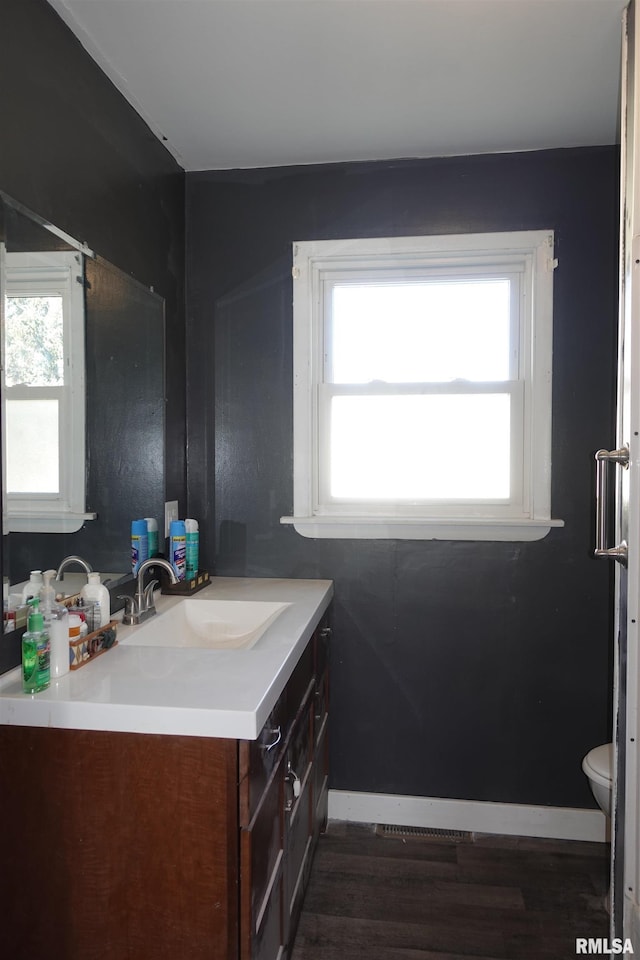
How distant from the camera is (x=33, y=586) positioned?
1371 mm

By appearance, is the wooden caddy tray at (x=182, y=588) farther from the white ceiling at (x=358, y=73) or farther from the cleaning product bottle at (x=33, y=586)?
the white ceiling at (x=358, y=73)

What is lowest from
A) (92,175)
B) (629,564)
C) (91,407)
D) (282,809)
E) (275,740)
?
(282,809)

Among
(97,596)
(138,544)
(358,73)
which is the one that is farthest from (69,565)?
(358,73)

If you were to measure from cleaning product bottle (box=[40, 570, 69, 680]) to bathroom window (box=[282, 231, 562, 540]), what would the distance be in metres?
1.09

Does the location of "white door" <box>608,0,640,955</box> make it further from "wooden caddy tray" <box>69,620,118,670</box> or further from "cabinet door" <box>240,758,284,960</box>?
"wooden caddy tray" <box>69,620,118,670</box>

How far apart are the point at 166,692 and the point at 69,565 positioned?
0.52 metres

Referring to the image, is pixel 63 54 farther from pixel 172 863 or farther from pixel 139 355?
pixel 172 863

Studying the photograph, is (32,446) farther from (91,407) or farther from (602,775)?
(602,775)

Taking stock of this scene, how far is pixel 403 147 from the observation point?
214 cm

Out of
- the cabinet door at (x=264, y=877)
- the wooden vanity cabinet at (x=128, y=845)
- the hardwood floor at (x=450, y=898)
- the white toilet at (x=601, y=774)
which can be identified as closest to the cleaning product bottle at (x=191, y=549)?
the cabinet door at (x=264, y=877)

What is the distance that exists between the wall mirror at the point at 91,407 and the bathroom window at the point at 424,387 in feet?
1.84

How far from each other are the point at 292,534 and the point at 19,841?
1328 millimetres

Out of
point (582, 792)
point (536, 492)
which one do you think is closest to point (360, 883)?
point (582, 792)

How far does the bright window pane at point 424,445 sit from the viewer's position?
222 centimetres
